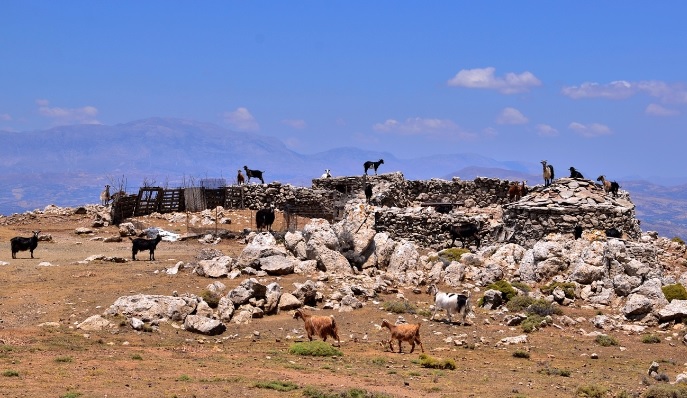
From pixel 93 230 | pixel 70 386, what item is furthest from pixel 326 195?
pixel 70 386

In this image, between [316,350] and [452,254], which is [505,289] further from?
[316,350]

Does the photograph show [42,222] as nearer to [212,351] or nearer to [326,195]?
[326,195]

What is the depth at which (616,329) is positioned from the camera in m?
24.1

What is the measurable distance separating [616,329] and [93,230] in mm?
28199

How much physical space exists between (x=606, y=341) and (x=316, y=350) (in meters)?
8.12

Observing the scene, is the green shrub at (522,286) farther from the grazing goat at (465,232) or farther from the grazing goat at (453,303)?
the grazing goat at (465,232)

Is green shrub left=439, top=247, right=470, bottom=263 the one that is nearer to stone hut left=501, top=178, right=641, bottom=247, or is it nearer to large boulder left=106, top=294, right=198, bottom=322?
stone hut left=501, top=178, right=641, bottom=247

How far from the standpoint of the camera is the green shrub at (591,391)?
1666 centimetres

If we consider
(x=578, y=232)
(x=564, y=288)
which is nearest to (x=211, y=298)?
(x=564, y=288)

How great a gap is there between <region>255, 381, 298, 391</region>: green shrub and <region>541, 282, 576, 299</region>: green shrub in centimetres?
1320

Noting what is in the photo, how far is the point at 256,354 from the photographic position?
19484 mm

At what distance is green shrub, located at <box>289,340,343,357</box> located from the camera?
1966cm

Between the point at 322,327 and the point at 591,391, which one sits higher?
the point at 322,327

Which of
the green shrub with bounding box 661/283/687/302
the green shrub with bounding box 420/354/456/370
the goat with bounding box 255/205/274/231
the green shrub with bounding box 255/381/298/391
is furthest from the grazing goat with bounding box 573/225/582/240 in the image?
the green shrub with bounding box 255/381/298/391
